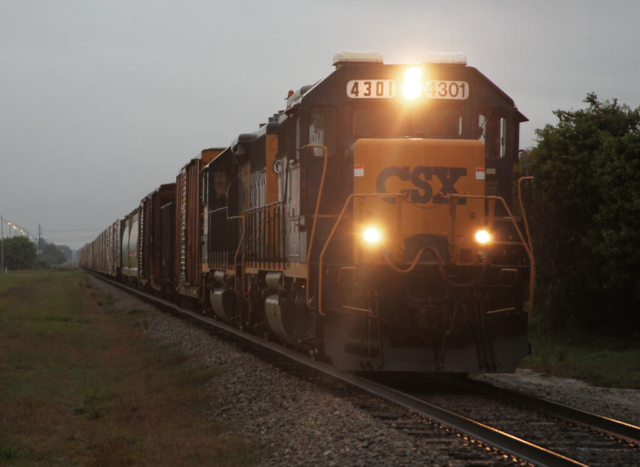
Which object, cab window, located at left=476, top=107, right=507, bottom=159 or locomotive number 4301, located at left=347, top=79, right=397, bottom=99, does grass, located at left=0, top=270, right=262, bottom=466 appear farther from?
cab window, located at left=476, top=107, right=507, bottom=159

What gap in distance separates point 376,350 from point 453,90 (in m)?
3.27

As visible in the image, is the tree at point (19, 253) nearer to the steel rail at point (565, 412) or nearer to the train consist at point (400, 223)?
the train consist at point (400, 223)

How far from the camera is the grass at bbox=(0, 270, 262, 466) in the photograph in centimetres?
633

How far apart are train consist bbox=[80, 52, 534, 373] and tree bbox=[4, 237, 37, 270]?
436ft

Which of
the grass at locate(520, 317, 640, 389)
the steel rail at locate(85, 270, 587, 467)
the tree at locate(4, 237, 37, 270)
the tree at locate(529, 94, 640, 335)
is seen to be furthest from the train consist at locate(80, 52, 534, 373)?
the tree at locate(4, 237, 37, 270)

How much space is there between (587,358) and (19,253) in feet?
450

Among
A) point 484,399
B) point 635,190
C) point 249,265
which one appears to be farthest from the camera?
point 635,190

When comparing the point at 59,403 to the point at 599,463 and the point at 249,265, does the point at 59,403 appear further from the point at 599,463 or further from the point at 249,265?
the point at 599,463

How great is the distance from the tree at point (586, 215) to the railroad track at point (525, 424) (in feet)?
27.2

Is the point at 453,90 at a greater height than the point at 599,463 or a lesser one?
greater

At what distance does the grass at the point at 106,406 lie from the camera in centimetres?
633

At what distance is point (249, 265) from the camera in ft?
39.1

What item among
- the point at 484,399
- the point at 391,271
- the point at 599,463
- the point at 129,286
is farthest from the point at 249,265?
the point at 129,286

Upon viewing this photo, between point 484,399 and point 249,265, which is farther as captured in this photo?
point 249,265
